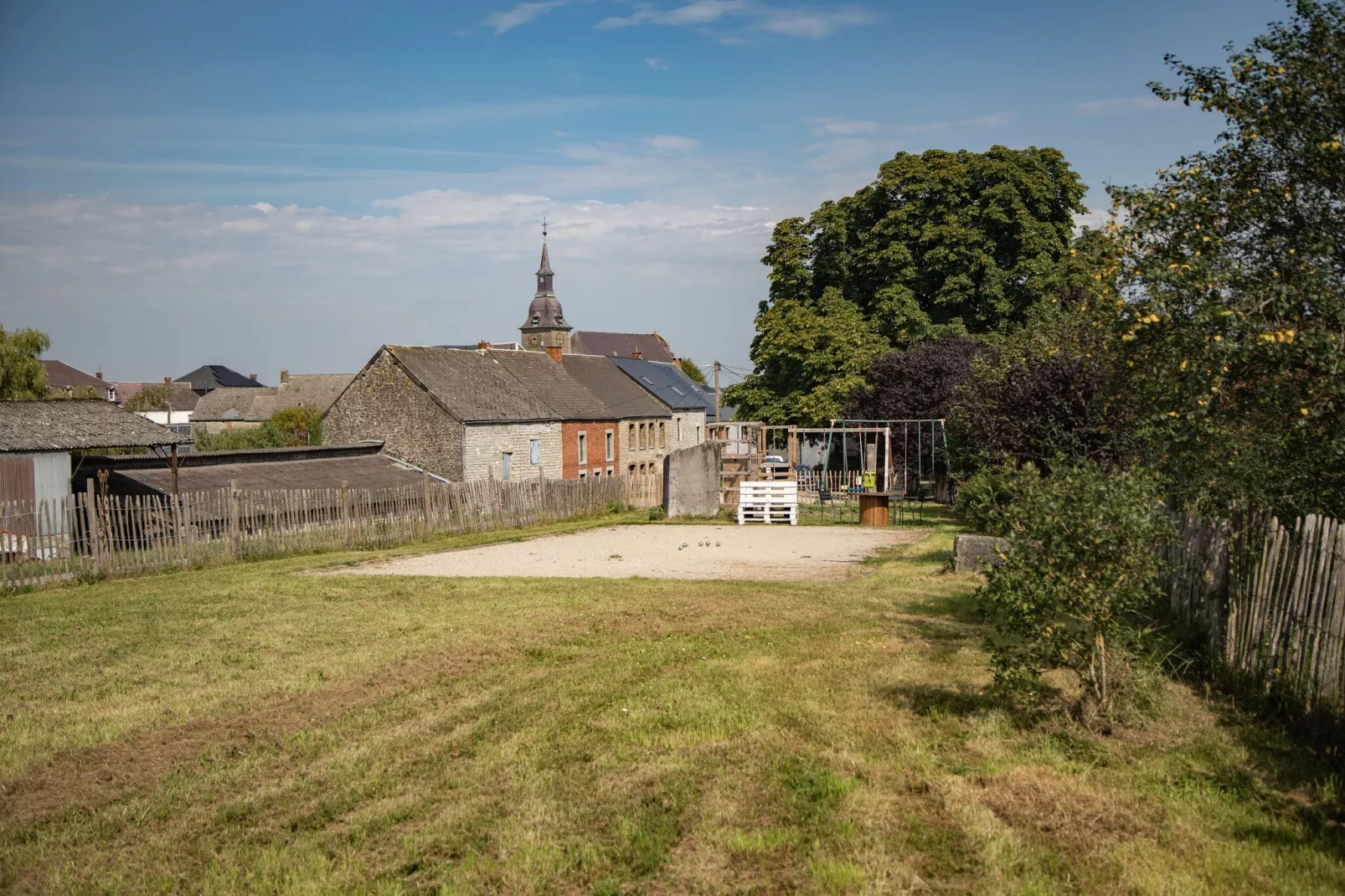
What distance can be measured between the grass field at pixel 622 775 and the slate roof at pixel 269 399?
80939 mm

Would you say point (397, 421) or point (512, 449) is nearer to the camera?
point (397, 421)

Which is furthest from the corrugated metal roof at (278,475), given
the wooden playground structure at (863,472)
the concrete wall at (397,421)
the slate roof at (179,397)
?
the slate roof at (179,397)

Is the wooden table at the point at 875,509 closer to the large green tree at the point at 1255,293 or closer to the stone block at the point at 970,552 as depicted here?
the stone block at the point at 970,552

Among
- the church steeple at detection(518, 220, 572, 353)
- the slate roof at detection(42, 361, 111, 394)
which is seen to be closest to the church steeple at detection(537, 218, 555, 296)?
the church steeple at detection(518, 220, 572, 353)

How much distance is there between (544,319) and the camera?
278ft

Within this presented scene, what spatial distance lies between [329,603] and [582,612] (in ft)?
12.4

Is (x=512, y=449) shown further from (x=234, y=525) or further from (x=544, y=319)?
(x=544, y=319)

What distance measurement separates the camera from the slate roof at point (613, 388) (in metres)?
54.6

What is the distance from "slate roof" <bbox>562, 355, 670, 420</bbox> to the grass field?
43.6m

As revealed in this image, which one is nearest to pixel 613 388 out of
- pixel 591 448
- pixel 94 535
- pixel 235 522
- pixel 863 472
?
pixel 591 448

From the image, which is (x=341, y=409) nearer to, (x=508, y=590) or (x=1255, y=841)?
(x=508, y=590)

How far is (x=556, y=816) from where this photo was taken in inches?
223

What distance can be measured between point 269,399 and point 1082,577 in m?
93.1

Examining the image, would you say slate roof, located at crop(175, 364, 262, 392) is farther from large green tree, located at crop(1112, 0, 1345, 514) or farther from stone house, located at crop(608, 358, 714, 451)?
large green tree, located at crop(1112, 0, 1345, 514)
